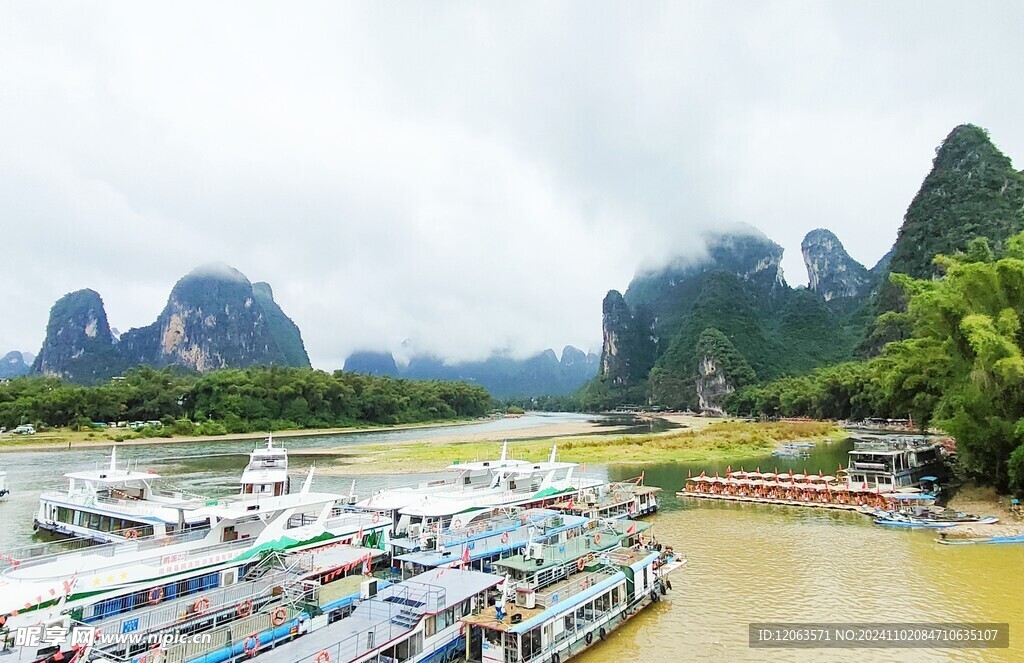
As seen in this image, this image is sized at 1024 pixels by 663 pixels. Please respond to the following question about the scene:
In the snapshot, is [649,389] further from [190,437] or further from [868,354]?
[190,437]

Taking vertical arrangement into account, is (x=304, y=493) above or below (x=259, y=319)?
below

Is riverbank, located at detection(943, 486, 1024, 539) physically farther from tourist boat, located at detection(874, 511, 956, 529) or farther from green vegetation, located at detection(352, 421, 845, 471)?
green vegetation, located at detection(352, 421, 845, 471)

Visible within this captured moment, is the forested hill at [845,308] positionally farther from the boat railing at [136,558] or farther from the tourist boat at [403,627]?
the boat railing at [136,558]

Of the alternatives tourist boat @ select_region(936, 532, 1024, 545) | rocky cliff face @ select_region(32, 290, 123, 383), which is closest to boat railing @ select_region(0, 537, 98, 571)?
tourist boat @ select_region(936, 532, 1024, 545)

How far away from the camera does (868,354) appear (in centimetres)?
11656

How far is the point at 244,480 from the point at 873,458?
37.3 meters

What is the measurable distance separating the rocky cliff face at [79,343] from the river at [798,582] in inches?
6173

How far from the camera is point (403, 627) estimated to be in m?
12.9

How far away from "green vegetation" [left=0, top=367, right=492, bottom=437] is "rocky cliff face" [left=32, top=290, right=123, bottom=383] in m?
65.7

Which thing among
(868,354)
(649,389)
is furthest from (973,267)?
(649,389)

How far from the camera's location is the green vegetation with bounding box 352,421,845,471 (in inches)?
2188

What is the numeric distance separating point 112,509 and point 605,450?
44.5m

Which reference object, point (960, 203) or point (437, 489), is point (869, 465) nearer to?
point (437, 489)

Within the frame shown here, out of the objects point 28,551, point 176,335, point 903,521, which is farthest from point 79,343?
point 903,521
